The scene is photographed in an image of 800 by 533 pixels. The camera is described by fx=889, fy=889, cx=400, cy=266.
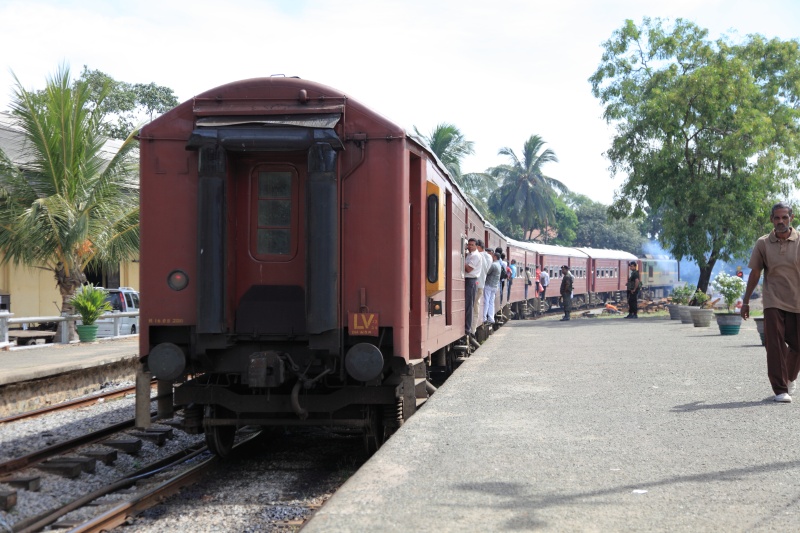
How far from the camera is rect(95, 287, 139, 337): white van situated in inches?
834

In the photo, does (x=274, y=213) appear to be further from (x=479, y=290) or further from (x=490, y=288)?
(x=490, y=288)

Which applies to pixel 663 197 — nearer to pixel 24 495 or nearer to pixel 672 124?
pixel 672 124

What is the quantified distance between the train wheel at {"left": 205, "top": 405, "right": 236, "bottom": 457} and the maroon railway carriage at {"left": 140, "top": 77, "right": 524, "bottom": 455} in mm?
145

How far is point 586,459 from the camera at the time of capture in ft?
20.1

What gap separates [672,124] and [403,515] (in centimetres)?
2475

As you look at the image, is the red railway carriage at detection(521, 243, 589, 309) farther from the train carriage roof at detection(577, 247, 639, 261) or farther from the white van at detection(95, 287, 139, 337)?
the white van at detection(95, 287, 139, 337)

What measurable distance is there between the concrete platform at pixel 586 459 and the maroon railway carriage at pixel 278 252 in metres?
0.93

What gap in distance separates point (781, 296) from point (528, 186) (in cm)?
5805

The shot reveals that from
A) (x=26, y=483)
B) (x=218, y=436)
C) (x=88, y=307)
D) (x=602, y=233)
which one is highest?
(x=602, y=233)

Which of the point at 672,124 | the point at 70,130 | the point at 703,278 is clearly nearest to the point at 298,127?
the point at 70,130

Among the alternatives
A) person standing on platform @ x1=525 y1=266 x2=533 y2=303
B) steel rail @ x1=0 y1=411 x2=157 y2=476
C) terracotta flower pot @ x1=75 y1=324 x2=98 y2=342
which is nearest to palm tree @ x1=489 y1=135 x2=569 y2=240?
person standing on platform @ x1=525 y1=266 x2=533 y2=303

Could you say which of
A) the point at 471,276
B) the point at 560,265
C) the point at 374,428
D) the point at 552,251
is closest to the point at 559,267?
the point at 560,265

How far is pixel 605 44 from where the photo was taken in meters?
29.0

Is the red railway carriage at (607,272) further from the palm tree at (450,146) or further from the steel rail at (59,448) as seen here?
the steel rail at (59,448)
